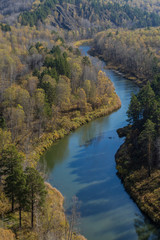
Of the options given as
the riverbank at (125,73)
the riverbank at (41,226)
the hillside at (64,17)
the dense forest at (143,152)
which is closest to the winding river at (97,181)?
Answer: the dense forest at (143,152)

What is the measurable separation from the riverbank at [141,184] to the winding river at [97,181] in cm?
86

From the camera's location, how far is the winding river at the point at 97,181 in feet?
107

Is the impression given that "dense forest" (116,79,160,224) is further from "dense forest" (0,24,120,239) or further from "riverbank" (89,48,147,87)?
"riverbank" (89,48,147,87)

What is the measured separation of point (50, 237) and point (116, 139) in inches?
1251

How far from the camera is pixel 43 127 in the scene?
56250 millimetres

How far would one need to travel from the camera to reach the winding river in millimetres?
32594

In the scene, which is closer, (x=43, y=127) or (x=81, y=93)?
(x=43, y=127)

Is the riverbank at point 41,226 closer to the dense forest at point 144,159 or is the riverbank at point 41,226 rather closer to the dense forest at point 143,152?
the dense forest at point 144,159

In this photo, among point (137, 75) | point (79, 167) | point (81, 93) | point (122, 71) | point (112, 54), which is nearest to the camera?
point (79, 167)

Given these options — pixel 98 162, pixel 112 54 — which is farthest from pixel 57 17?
pixel 98 162

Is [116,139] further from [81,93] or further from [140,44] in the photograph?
[140,44]

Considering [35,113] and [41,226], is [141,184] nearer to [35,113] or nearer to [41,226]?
[41,226]

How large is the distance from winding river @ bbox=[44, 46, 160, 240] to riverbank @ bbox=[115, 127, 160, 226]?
0.86m

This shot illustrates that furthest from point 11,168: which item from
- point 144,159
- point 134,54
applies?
A: point 134,54
